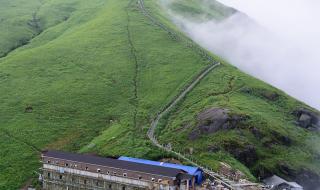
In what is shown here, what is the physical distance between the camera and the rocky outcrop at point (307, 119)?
534ft

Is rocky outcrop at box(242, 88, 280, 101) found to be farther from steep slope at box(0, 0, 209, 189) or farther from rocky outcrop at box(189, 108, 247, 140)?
rocky outcrop at box(189, 108, 247, 140)

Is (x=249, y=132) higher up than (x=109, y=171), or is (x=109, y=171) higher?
(x=249, y=132)

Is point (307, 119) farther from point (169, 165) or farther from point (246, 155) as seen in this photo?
point (169, 165)

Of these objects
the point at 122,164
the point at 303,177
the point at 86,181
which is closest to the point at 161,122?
the point at 122,164

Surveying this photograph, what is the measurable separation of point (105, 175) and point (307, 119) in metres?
67.5

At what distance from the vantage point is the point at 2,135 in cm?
16300

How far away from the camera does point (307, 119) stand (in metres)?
164

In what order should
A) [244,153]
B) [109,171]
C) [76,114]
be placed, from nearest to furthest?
1. [109,171]
2. [244,153]
3. [76,114]

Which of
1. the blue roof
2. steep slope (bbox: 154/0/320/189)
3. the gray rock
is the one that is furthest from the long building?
the gray rock

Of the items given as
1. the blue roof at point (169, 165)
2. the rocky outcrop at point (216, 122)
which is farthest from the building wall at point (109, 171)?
the rocky outcrop at point (216, 122)

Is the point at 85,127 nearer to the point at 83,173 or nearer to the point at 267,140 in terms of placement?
the point at 83,173

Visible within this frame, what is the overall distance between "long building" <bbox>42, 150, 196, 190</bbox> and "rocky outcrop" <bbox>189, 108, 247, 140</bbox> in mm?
28087

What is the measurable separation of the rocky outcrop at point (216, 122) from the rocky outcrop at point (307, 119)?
2084 centimetres

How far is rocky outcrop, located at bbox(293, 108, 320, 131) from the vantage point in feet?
534
